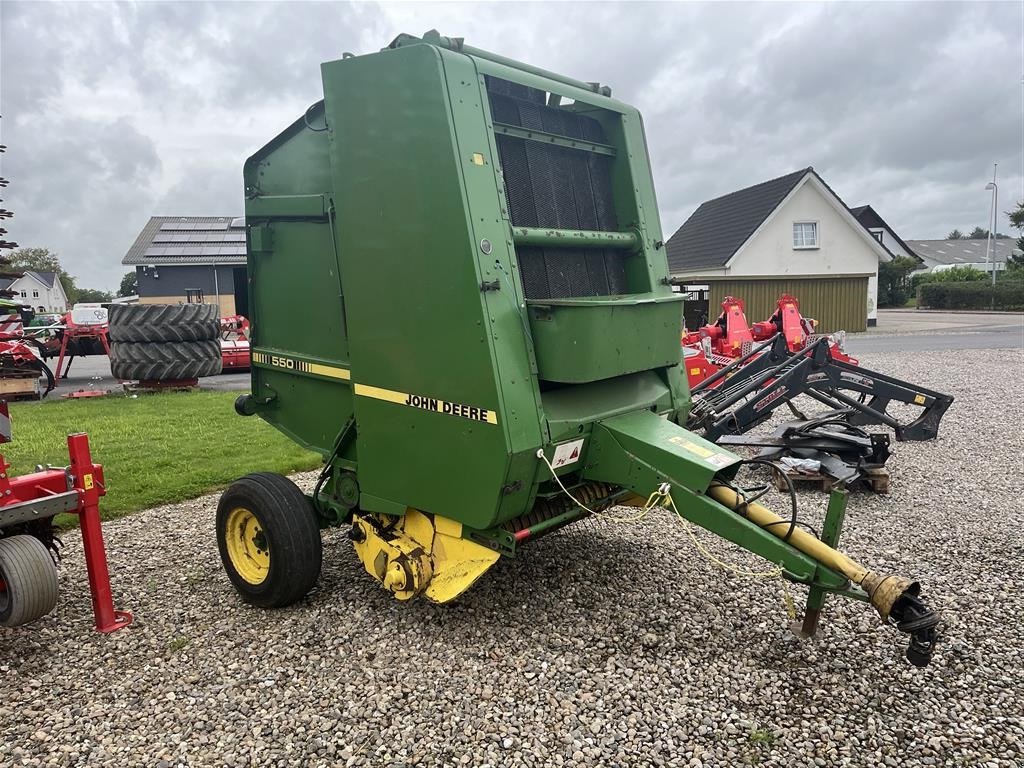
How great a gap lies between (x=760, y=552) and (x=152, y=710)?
2613 millimetres

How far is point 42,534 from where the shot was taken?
12.5ft

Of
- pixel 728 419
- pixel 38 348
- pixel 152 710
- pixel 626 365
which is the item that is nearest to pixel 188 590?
pixel 152 710

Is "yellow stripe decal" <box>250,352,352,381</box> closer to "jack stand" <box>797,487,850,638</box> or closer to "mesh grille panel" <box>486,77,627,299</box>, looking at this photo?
"mesh grille panel" <box>486,77,627,299</box>

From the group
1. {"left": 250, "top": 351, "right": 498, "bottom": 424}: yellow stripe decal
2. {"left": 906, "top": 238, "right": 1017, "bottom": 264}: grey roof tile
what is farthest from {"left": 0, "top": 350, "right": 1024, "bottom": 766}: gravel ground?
{"left": 906, "top": 238, "right": 1017, "bottom": 264}: grey roof tile

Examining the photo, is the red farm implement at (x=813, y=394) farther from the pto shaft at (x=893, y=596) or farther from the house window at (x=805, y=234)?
the house window at (x=805, y=234)

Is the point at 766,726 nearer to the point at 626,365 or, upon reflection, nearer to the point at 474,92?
the point at 626,365

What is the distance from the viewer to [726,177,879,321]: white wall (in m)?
24.5

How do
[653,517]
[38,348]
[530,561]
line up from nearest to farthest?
[530,561], [653,517], [38,348]

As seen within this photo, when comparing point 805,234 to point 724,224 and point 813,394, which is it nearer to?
point 724,224

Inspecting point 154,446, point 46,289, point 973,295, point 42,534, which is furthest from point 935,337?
point 46,289

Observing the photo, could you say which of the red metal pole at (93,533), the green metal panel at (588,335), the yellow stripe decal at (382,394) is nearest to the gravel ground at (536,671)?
the red metal pole at (93,533)

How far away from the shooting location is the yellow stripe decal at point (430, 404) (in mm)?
3117

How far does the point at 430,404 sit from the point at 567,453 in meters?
0.67

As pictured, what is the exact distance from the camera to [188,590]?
13.8 ft
